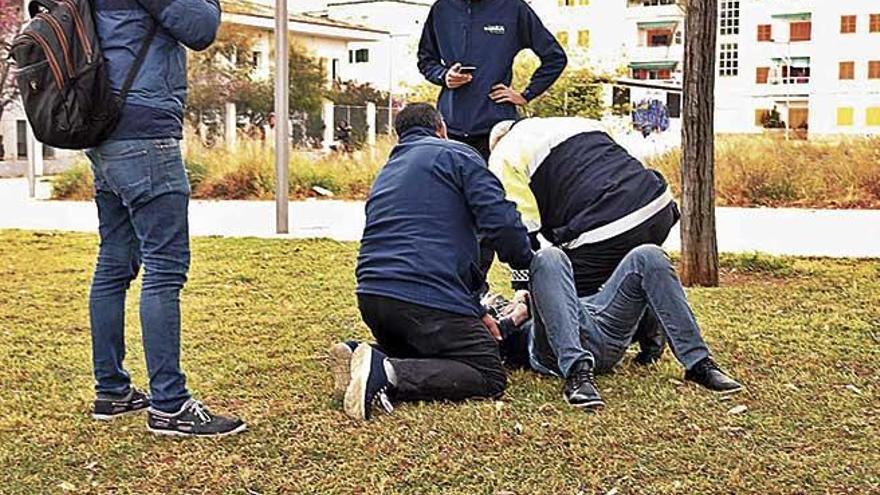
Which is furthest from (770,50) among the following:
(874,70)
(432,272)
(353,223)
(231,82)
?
(432,272)

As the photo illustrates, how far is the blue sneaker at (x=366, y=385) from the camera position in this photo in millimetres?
4262

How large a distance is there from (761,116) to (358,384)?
45.1 m

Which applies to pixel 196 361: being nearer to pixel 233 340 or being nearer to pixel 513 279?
pixel 233 340

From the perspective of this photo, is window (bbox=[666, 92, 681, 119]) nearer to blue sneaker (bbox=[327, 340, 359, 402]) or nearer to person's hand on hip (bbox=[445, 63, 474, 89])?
person's hand on hip (bbox=[445, 63, 474, 89])

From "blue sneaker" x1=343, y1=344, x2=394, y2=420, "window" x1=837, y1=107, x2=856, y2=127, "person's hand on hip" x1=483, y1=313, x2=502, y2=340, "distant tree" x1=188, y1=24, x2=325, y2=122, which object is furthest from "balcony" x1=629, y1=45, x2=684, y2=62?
"blue sneaker" x1=343, y1=344, x2=394, y2=420

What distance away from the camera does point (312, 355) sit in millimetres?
5551

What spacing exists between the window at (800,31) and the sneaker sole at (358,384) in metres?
45.1

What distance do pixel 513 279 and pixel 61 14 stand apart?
196cm

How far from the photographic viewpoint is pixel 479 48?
5910mm

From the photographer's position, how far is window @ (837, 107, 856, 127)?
138ft

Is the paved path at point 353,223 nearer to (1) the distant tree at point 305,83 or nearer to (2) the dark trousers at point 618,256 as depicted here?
(2) the dark trousers at point 618,256

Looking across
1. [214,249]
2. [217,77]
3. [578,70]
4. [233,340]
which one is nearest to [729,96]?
[578,70]

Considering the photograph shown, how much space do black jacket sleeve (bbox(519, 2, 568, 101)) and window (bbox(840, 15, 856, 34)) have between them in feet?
133

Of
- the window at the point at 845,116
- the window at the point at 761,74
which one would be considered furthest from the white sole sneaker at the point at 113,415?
the window at the point at 761,74
